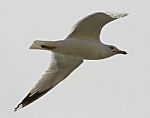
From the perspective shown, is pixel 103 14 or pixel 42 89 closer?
pixel 103 14

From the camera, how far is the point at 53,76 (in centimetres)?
1079

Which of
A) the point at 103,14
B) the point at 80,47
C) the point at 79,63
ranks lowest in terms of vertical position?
the point at 79,63

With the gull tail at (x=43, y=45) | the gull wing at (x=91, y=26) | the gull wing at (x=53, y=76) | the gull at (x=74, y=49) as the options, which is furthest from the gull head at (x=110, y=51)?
the gull tail at (x=43, y=45)

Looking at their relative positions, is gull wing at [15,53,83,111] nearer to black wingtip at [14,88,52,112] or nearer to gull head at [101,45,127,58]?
black wingtip at [14,88,52,112]

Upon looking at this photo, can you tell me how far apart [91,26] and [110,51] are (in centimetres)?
67

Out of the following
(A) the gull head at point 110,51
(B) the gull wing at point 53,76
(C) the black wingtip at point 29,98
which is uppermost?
(A) the gull head at point 110,51

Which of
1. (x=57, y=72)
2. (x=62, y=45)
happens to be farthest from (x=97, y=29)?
(x=57, y=72)

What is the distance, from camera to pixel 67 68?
10.8 metres

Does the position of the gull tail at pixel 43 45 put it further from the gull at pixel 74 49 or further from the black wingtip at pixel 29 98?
the black wingtip at pixel 29 98

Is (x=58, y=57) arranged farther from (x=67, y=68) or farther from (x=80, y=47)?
(x=80, y=47)

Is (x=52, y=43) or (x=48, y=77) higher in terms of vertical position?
(x=52, y=43)

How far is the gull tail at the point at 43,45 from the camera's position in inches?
355

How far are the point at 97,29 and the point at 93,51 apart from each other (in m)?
0.47

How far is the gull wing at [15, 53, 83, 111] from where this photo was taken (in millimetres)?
10656
